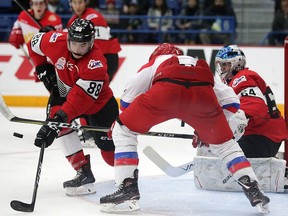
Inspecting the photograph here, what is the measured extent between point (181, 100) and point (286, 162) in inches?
43.8

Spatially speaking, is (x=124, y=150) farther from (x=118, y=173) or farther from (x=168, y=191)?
(x=168, y=191)

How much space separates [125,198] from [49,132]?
549 millimetres

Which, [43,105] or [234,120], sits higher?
[234,120]

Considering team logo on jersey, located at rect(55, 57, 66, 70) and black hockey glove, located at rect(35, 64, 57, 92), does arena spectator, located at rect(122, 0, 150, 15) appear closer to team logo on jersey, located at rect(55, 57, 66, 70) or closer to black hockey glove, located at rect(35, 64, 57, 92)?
black hockey glove, located at rect(35, 64, 57, 92)

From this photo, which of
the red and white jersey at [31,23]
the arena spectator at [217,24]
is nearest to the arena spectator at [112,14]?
the arena spectator at [217,24]

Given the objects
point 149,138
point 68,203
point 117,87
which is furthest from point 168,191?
point 117,87

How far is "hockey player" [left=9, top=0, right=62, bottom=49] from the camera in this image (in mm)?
7363

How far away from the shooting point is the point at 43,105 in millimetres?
8320

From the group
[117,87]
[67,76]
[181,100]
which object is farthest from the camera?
[117,87]

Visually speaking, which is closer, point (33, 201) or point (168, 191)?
point (33, 201)

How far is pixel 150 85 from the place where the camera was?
13.3 ft

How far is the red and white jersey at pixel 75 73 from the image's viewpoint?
4.36m

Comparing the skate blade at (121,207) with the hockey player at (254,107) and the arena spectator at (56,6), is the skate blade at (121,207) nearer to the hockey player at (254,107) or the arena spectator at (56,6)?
the hockey player at (254,107)

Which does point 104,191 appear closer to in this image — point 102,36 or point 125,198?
point 125,198
